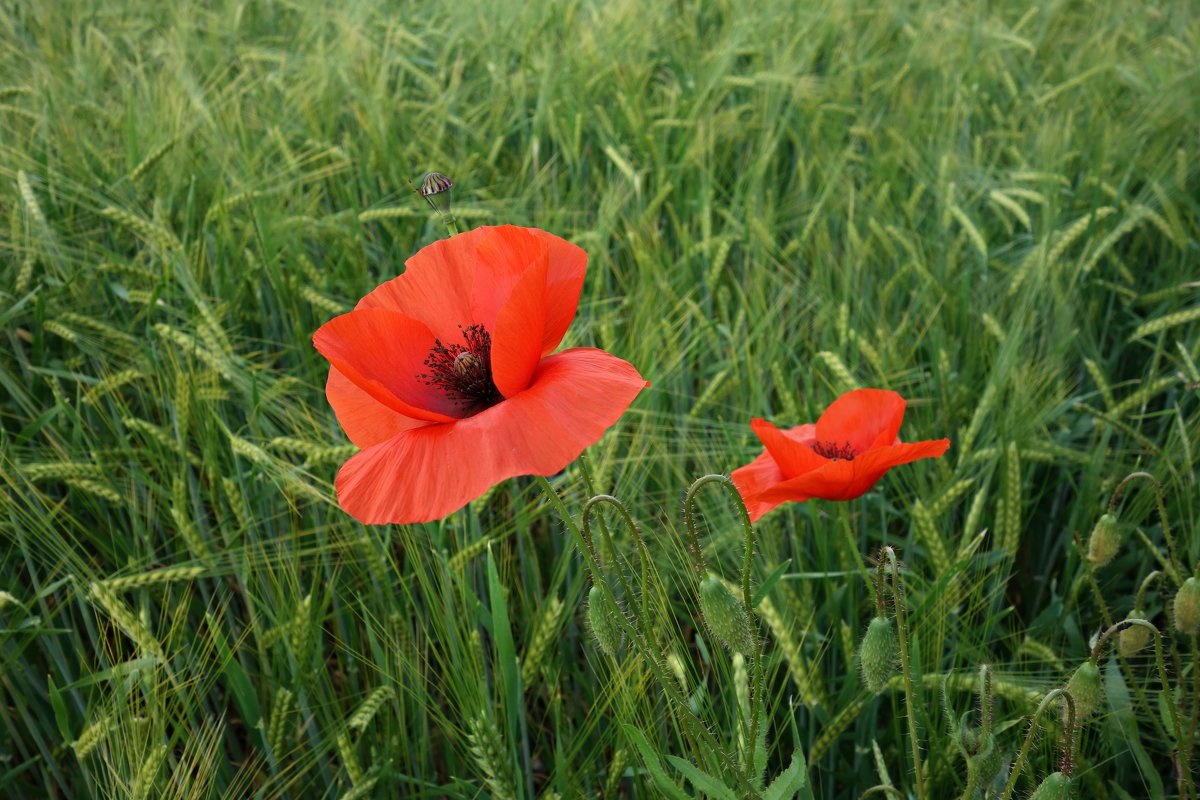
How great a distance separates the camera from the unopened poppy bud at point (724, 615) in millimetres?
640

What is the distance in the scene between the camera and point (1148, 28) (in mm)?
2811

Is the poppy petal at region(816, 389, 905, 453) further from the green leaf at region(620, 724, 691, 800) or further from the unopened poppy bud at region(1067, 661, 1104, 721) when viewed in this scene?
the green leaf at region(620, 724, 691, 800)

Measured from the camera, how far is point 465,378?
75 cm

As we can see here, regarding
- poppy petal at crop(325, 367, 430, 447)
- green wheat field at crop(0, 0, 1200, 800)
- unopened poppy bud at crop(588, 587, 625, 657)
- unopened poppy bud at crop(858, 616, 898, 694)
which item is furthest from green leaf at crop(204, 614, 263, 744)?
unopened poppy bud at crop(858, 616, 898, 694)

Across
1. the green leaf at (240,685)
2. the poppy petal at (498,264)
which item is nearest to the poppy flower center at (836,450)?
the poppy petal at (498,264)

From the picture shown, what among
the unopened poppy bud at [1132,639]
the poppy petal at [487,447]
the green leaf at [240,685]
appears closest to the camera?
the poppy petal at [487,447]

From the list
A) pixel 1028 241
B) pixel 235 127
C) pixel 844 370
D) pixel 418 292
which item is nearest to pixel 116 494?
pixel 418 292

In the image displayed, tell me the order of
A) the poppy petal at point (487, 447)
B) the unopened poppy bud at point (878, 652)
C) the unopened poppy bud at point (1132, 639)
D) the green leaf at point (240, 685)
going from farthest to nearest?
the green leaf at point (240, 685) < the unopened poppy bud at point (1132, 639) < the unopened poppy bud at point (878, 652) < the poppy petal at point (487, 447)

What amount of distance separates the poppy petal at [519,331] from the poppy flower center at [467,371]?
0.07m

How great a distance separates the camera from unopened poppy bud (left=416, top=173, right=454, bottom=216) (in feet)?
2.19

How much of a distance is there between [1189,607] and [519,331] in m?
0.54

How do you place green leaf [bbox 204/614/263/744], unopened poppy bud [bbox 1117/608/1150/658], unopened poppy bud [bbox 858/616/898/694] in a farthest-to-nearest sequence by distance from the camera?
green leaf [bbox 204/614/263/744], unopened poppy bud [bbox 1117/608/1150/658], unopened poppy bud [bbox 858/616/898/694]

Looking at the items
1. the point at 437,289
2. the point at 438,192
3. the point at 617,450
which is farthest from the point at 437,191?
the point at 617,450

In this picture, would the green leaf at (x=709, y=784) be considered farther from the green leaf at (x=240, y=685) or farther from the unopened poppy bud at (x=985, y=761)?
the green leaf at (x=240, y=685)
